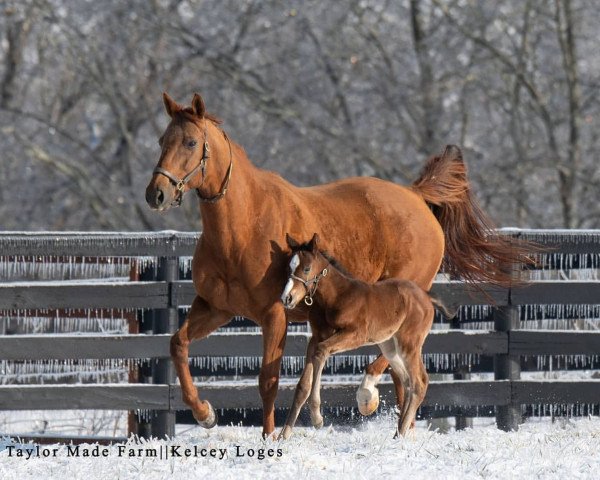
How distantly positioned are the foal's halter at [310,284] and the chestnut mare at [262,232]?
18 cm

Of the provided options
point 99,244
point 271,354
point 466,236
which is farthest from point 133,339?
point 466,236

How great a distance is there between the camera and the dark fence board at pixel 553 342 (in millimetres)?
9547

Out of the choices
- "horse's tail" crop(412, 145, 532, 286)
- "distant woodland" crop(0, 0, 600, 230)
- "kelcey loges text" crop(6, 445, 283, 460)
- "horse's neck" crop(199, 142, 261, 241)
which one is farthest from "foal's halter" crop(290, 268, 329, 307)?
"distant woodland" crop(0, 0, 600, 230)

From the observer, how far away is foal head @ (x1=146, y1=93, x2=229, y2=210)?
250 inches

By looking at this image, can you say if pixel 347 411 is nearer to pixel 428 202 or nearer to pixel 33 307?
pixel 428 202

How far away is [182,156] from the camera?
650 cm

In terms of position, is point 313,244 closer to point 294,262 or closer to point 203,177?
point 294,262

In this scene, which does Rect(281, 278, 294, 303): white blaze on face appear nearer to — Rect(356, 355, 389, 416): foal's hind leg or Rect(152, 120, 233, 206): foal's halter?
Rect(152, 120, 233, 206): foal's halter

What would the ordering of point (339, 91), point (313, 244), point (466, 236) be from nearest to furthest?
point (313, 244) < point (466, 236) < point (339, 91)

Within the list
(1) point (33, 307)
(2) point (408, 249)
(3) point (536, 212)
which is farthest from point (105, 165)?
(2) point (408, 249)

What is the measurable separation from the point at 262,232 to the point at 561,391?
3.84 meters

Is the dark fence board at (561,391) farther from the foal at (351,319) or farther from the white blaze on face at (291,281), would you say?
the white blaze on face at (291,281)

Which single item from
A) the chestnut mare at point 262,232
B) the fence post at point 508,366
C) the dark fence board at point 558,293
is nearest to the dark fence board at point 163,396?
the fence post at point 508,366

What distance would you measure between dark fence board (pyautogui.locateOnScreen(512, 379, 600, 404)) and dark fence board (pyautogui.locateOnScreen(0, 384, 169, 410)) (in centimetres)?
301
